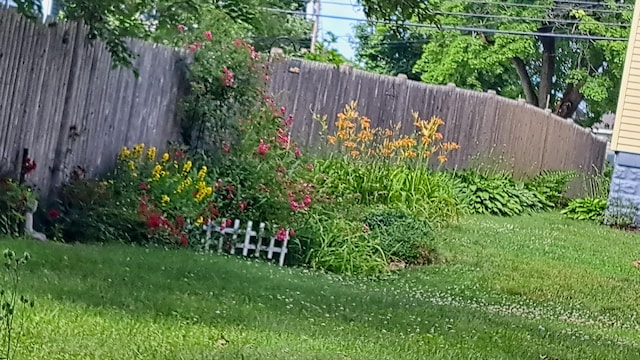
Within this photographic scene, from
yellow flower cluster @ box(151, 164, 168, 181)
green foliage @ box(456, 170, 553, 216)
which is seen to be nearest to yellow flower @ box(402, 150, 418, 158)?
green foliage @ box(456, 170, 553, 216)

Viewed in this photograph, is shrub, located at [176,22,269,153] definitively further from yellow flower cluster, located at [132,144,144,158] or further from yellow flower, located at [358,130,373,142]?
yellow flower, located at [358,130,373,142]

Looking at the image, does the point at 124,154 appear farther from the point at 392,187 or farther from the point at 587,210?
the point at 587,210

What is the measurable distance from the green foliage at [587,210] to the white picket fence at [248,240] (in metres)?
9.27

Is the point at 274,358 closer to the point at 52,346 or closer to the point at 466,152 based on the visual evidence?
the point at 52,346

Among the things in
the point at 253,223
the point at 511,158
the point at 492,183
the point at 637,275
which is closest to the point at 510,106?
the point at 511,158

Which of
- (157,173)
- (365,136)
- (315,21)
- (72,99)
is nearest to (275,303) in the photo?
(157,173)

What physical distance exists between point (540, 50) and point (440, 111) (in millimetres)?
17966

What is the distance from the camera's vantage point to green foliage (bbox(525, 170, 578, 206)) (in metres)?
19.2

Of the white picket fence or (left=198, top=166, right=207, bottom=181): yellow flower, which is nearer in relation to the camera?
the white picket fence

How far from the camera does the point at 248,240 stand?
8828 millimetres

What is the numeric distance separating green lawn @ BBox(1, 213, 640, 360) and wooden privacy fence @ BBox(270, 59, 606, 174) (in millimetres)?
4619

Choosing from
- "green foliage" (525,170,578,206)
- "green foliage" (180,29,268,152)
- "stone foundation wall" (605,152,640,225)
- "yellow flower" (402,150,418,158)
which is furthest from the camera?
"green foliage" (525,170,578,206)

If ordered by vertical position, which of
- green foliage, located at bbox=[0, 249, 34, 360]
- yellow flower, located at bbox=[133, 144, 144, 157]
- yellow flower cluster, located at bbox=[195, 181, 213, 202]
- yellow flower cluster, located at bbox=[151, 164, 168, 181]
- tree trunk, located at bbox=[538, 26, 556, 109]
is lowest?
green foliage, located at bbox=[0, 249, 34, 360]

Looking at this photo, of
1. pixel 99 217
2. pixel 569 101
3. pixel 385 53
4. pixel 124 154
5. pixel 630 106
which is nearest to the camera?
pixel 99 217
